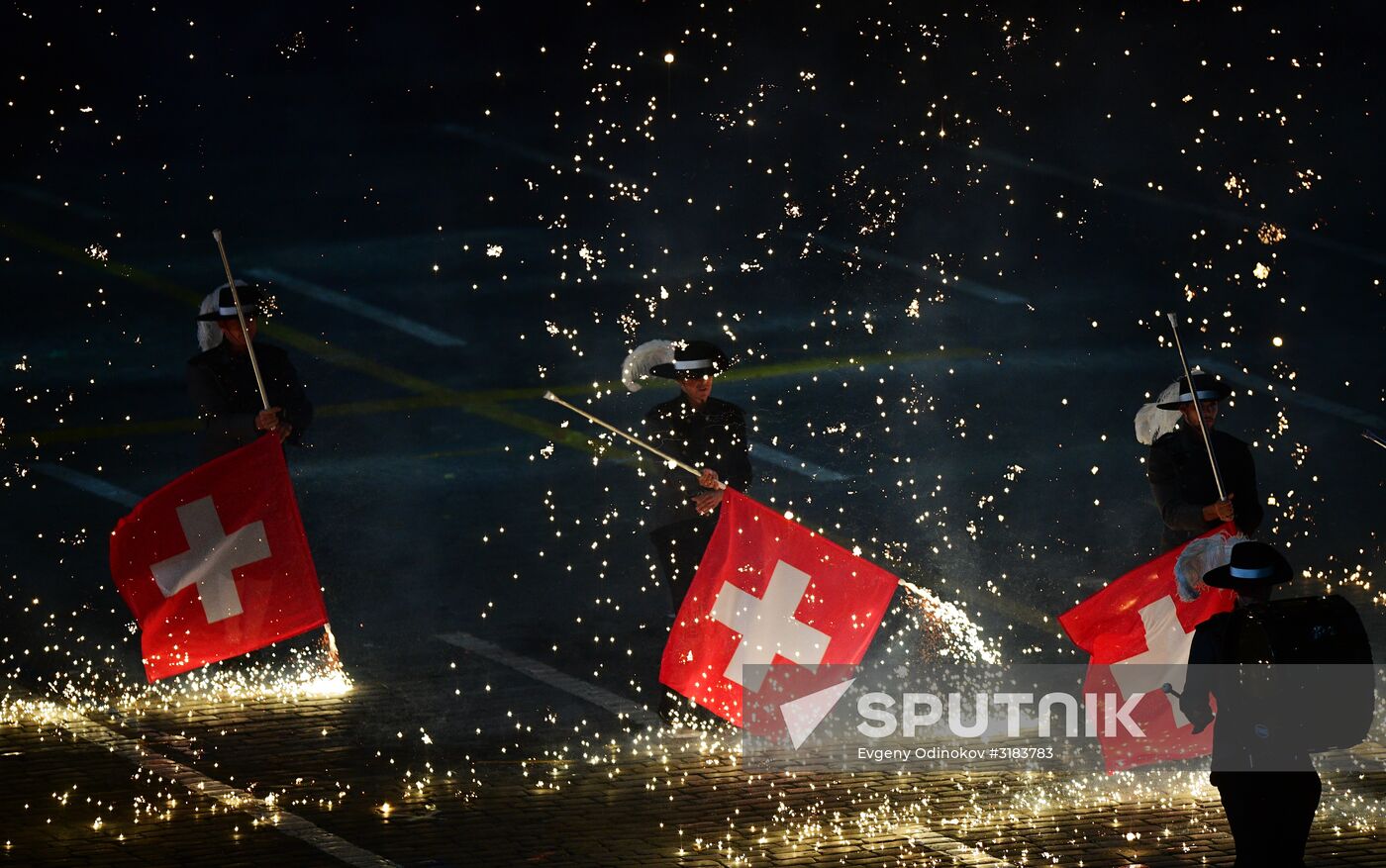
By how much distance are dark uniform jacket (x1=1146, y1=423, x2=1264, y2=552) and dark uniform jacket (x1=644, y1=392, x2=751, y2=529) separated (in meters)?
2.03

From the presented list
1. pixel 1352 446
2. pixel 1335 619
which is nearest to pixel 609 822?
pixel 1335 619

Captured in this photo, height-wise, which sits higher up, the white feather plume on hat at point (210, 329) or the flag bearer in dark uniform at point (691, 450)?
the white feather plume on hat at point (210, 329)

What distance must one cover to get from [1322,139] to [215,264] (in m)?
10.7

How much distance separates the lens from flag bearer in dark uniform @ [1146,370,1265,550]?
373 inches

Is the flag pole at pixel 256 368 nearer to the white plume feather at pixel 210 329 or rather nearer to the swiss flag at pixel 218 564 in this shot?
the white plume feather at pixel 210 329

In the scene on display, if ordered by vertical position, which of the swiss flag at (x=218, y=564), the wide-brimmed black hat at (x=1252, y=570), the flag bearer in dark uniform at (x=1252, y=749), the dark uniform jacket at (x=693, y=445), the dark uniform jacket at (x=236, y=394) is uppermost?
the dark uniform jacket at (x=236, y=394)

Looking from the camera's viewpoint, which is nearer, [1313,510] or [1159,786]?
[1159,786]

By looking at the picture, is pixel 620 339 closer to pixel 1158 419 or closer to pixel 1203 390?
pixel 1158 419

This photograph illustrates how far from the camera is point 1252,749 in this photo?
718cm

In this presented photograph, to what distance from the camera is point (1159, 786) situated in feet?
28.8

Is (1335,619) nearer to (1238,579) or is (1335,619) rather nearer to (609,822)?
(1238,579)

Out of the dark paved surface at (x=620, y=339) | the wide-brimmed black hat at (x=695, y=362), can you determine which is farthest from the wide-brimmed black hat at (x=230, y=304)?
the wide-brimmed black hat at (x=695, y=362)

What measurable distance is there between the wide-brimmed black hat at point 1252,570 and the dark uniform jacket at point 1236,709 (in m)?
0.15

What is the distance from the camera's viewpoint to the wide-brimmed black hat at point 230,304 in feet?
33.9
